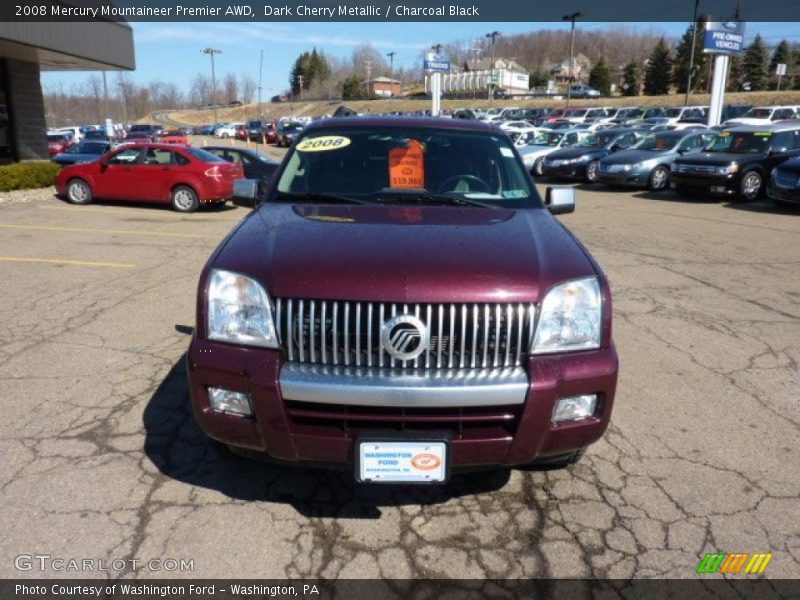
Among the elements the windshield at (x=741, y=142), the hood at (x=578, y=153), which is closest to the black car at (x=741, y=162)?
the windshield at (x=741, y=142)

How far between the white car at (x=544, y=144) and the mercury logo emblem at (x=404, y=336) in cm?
1911

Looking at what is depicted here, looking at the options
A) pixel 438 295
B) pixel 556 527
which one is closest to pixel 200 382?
pixel 438 295

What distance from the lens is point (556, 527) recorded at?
276 cm

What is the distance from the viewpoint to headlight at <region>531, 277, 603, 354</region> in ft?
8.08

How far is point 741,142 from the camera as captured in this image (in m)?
14.6

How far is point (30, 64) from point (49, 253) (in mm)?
13824

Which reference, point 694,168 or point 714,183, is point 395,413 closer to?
point 714,183

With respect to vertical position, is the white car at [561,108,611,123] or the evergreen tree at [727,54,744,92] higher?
the evergreen tree at [727,54,744,92]

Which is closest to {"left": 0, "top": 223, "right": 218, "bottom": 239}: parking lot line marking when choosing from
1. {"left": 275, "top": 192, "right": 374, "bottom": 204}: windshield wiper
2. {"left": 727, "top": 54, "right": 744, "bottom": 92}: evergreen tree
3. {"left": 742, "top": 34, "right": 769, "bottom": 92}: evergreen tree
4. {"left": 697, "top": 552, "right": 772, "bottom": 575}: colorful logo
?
{"left": 275, "top": 192, "right": 374, "bottom": 204}: windshield wiper

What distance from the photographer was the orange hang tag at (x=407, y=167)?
366 cm

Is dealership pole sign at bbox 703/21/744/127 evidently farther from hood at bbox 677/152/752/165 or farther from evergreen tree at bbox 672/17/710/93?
evergreen tree at bbox 672/17/710/93

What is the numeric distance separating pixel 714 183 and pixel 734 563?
44.2 feet

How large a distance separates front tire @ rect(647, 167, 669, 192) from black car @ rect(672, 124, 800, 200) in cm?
131

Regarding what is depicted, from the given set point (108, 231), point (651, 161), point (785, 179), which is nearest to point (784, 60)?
point (651, 161)
